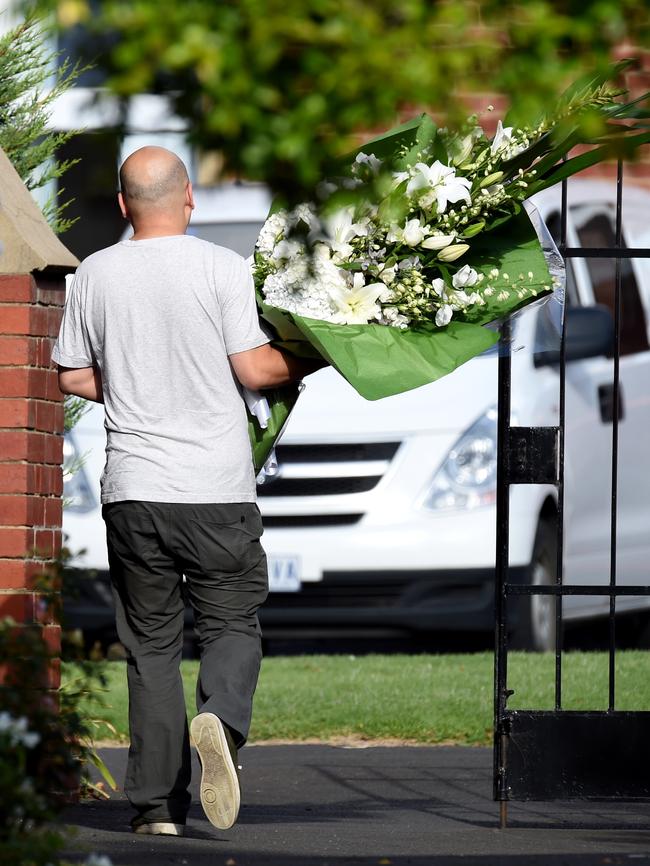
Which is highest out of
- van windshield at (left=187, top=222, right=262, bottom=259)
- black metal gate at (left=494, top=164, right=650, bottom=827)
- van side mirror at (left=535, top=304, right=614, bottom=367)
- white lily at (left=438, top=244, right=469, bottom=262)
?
van windshield at (left=187, top=222, right=262, bottom=259)

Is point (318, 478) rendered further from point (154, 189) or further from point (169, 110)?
point (169, 110)

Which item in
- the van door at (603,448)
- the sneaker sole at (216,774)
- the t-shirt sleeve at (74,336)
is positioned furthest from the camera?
the van door at (603,448)

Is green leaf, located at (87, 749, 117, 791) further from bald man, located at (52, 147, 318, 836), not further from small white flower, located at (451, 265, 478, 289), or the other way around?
small white flower, located at (451, 265, 478, 289)

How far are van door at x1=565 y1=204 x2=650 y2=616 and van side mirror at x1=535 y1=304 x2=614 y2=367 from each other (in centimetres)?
16

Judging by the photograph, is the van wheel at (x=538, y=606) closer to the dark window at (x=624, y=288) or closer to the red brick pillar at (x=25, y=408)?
the dark window at (x=624, y=288)

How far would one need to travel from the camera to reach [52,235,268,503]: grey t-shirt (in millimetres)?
4598

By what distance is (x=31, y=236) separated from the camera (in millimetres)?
4852

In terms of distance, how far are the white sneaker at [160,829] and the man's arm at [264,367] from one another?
126 centimetres

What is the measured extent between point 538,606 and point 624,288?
2181mm

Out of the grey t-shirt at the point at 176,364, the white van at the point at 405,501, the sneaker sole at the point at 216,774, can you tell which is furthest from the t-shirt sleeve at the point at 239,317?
the white van at the point at 405,501

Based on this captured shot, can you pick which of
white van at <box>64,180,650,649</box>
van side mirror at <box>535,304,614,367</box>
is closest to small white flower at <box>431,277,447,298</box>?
van side mirror at <box>535,304,614,367</box>

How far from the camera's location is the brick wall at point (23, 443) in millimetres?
4680

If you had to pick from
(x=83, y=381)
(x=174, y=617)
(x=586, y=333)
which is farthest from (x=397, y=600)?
(x=83, y=381)

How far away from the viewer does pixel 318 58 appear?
2.17 m
